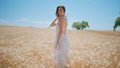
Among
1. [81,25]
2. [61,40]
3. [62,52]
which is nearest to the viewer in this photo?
[61,40]

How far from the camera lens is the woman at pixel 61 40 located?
6634mm

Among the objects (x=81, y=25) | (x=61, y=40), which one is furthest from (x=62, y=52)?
(x=81, y=25)

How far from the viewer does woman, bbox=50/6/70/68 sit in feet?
21.8

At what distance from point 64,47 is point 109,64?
331 centimetres

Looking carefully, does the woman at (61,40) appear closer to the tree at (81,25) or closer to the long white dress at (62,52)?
the long white dress at (62,52)

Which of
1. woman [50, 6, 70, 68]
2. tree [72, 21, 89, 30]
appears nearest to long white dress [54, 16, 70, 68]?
woman [50, 6, 70, 68]

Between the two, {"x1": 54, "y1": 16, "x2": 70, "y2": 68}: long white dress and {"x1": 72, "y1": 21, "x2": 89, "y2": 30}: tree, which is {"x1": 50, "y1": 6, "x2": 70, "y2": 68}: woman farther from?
{"x1": 72, "y1": 21, "x2": 89, "y2": 30}: tree

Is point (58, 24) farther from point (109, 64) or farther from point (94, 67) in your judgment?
point (109, 64)

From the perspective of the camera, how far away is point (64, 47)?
281 inches

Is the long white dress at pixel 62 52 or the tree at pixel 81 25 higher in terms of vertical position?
the tree at pixel 81 25

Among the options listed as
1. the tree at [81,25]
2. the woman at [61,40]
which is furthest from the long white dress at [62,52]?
the tree at [81,25]

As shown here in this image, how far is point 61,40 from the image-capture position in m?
7.07

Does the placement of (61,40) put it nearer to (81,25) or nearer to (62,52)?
(62,52)

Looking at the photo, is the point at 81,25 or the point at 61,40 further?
the point at 81,25
